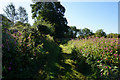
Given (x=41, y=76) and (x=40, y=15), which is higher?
(x=40, y=15)

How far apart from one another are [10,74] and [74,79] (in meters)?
2.49

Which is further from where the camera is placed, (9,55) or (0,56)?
(9,55)

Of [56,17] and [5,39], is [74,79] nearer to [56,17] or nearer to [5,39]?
[5,39]

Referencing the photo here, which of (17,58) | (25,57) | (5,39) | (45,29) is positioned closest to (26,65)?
(25,57)

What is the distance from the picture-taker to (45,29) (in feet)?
39.8

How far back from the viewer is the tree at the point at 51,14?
22.5 m

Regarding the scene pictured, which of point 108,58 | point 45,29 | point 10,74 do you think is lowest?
point 10,74

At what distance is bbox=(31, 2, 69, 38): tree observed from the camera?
73.7 ft

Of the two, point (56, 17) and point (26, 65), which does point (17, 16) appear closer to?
point (56, 17)

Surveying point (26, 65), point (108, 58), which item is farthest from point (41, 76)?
point (108, 58)

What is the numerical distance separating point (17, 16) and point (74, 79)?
1329 inches

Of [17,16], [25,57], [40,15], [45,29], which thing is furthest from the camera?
[17,16]

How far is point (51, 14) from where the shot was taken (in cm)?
2250

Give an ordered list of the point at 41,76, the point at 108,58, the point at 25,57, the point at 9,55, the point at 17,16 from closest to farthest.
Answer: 1. the point at 9,55
2. the point at 41,76
3. the point at 25,57
4. the point at 108,58
5. the point at 17,16
